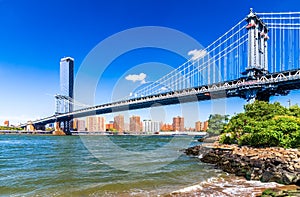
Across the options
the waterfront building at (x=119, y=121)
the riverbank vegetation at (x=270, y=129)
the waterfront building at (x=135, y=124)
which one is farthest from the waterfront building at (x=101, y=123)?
the riverbank vegetation at (x=270, y=129)

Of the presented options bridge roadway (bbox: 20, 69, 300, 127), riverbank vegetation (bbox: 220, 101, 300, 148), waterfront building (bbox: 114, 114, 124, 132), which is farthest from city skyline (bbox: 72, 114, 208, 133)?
riverbank vegetation (bbox: 220, 101, 300, 148)

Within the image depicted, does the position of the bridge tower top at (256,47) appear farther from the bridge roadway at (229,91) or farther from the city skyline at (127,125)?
the city skyline at (127,125)

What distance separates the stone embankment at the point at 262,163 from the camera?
34.7 feet

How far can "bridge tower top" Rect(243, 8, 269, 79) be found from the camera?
33.8 metres

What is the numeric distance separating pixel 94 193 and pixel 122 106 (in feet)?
144

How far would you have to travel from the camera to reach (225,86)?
3806cm

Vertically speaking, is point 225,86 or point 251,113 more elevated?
point 225,86

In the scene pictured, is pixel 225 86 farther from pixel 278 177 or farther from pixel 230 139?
pixel 278 177

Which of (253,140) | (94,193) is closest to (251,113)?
(253,140)

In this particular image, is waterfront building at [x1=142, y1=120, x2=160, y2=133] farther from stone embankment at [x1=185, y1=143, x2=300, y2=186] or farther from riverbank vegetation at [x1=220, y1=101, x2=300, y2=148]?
stone embankment at [x1=185, y1=143, x2=300, y2=186]

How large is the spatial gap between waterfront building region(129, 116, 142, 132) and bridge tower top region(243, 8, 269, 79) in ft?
254

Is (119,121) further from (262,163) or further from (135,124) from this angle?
(262,163)

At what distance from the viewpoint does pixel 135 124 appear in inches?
4422

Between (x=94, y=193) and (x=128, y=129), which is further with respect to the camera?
(x=128, y=129)
